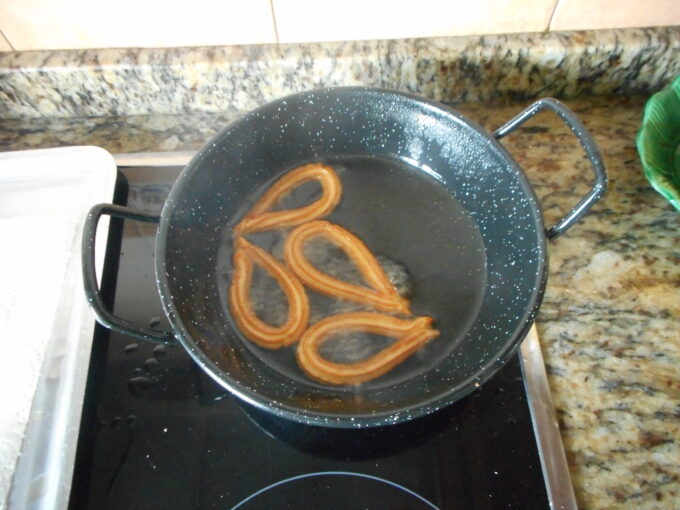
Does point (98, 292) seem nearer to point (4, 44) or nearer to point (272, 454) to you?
point (272, 454)

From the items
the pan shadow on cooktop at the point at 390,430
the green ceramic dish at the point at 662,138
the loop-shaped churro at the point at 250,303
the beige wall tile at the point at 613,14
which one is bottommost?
the pan shadow on cooktop at the point at 390,430

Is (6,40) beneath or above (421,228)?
above

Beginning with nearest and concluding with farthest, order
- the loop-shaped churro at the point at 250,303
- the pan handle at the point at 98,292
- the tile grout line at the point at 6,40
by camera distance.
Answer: the pan handle at the point at 98,292 → the loop-shaped churro at the point at 250,303 → the tile grout line at the point at 6,40

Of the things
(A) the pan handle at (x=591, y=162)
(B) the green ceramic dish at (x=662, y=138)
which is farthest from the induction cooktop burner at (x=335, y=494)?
(B) the green ceramic dish at (x=662, y=138)

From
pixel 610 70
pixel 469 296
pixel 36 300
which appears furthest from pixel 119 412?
pixel 610 70

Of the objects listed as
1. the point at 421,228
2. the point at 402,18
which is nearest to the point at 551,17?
the point at 402,18

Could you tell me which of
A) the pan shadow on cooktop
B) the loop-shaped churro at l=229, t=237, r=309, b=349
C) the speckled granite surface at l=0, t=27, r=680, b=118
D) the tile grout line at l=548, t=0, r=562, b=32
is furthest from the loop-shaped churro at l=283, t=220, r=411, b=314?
the tile grout line at l=548, t=0, r=562, b=32

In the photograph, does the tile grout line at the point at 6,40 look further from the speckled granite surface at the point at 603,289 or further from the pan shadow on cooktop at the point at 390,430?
the pan shadow on cooktop at the point at 390,430

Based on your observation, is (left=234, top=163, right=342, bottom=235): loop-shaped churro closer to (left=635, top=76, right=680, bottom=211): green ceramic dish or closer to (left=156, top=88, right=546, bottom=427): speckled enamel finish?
(left=156, top=88, right=546, bottom=427): speckled enamel finish
